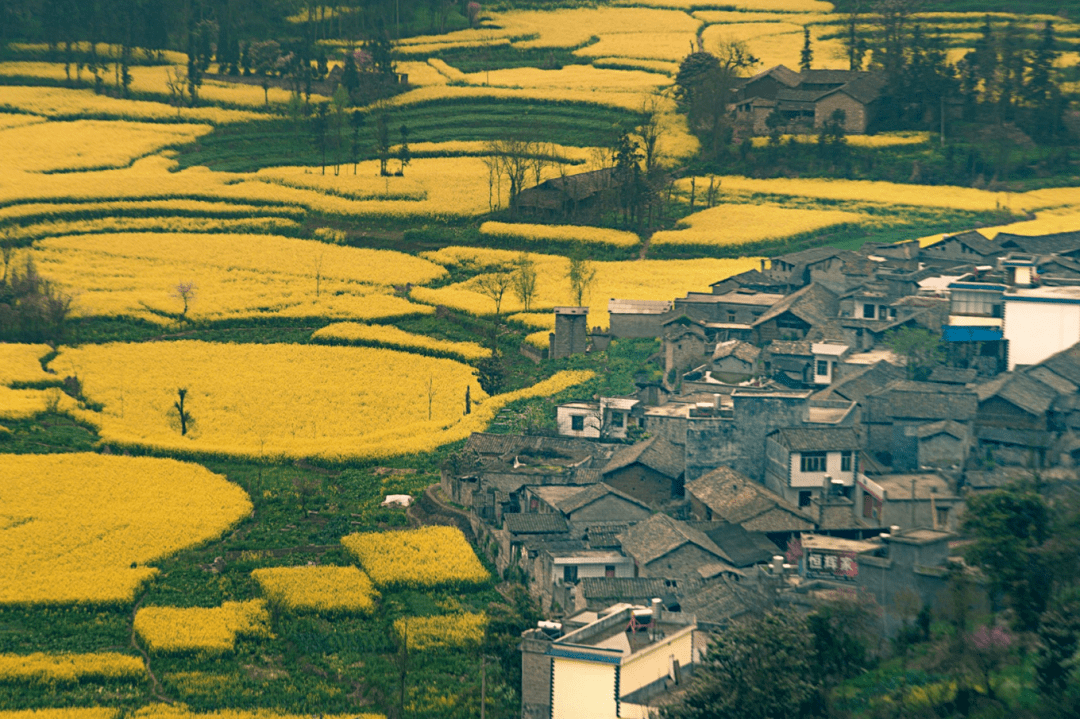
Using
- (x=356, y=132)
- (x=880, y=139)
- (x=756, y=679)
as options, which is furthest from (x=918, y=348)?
(x=356, y=132)

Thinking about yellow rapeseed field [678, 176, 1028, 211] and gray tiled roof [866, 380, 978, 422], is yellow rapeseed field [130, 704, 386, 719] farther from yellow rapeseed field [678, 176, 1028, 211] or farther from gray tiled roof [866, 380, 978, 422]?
yellow rapeseed field [678, 176, 1028, 211]

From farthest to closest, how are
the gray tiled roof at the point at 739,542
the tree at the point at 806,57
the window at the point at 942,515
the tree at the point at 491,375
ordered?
the tree at the point at 806,57 → the tree at the point at 491,375 → the window at the point at 942,515 → the gray tiled roof at the point at 739,542

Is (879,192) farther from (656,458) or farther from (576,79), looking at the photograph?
(656,458)

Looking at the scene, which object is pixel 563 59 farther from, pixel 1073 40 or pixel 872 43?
pixel 1073 40

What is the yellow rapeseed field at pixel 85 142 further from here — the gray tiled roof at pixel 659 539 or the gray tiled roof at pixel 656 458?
the gray tiled roof at pixel 659 539

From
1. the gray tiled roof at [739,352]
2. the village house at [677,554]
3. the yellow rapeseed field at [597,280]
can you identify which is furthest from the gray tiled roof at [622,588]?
the yellow rapeseed field at [597,280]

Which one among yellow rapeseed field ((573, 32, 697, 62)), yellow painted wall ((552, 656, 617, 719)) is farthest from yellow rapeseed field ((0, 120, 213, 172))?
yellow painted wall ((552, 656, 617, 719))
